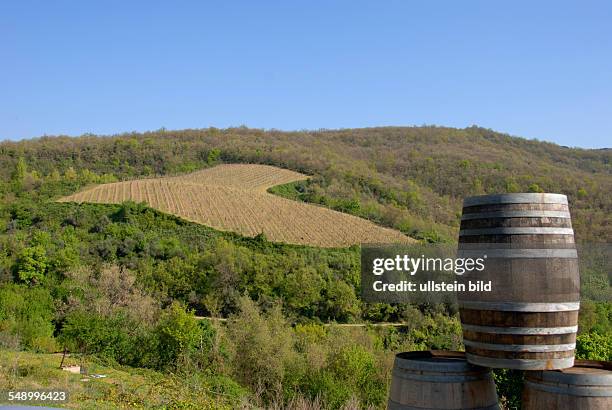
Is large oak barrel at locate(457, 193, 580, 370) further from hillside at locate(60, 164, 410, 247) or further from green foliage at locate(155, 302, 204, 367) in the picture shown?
hillside at locate(60, 164, 410, 247)

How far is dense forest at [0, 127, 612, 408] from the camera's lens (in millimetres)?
13617

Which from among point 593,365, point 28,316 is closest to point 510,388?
point 593,365

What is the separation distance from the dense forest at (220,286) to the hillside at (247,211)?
1.75 metres

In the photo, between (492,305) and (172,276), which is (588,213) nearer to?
(172,276)

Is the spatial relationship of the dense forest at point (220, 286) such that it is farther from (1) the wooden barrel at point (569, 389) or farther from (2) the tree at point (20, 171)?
(1) the wooden barrel at point (569, 389)

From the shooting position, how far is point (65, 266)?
2605 cm

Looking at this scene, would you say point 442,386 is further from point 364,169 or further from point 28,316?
point 364,169

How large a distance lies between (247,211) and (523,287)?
115 feet

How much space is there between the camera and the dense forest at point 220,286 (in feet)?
44.7

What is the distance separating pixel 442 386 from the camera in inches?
171

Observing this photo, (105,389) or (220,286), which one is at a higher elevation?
(220,286)

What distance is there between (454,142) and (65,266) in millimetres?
81055

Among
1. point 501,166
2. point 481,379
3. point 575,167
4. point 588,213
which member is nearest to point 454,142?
point 575,167

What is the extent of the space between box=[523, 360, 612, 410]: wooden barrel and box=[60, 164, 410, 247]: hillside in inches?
1146
